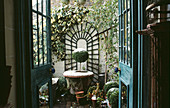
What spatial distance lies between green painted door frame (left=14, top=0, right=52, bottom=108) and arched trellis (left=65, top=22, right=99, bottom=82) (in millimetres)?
4039

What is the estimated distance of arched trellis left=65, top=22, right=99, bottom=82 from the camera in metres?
5.77

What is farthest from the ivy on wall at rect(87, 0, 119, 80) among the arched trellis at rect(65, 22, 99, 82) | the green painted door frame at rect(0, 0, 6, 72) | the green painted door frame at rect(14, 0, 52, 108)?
the green painted door frame at rect(0, 0, 6, 72)

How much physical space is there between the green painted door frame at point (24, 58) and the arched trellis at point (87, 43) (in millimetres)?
4039

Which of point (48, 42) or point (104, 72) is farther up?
point (48, 42)

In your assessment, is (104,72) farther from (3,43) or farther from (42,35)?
(3,43)

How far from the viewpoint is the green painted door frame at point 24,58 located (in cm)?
160

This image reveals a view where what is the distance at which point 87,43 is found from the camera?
19.0ft

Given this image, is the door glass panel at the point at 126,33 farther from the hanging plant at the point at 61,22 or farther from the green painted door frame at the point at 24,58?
the hanging plant at the point at 61,22

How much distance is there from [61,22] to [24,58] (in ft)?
14.0

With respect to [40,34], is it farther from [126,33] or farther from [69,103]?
[69,103]

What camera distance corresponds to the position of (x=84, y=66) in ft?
19.3

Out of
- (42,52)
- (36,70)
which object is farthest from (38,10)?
(36,70)

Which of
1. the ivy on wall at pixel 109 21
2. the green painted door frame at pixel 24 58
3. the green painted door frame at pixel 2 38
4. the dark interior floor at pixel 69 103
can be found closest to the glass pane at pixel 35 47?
the green painted door frame at pixel 24 58

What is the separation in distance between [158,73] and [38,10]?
1.61 meters
